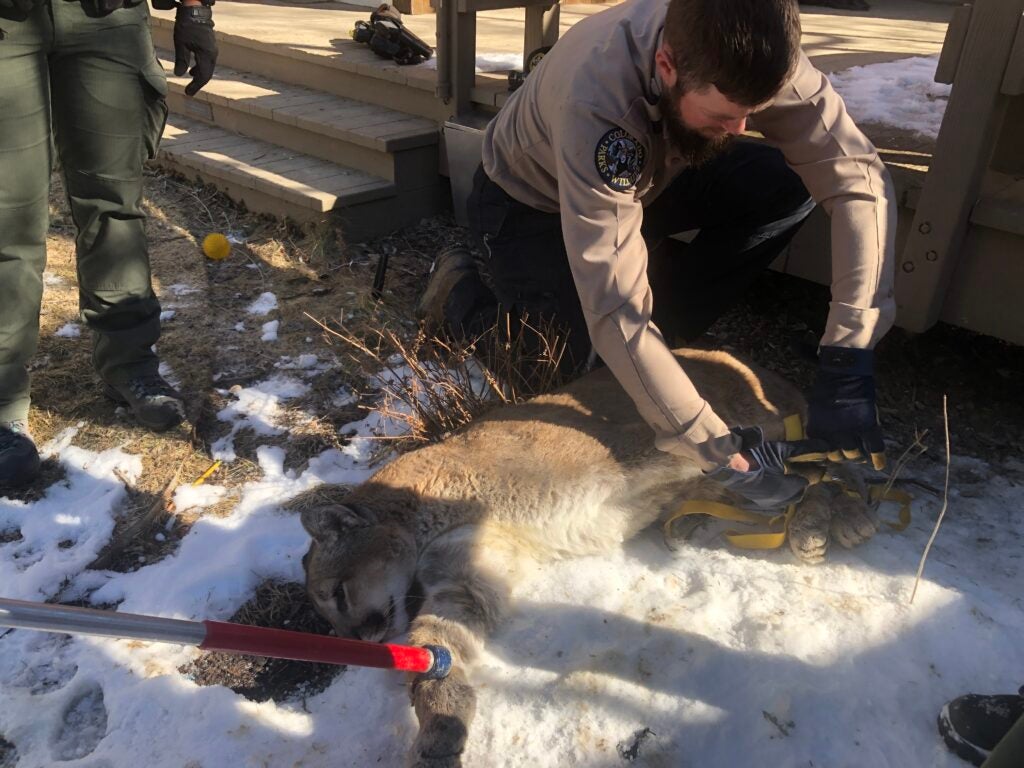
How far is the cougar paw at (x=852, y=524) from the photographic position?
10.8ft

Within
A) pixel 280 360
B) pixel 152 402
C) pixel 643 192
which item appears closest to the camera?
pixel 643 192

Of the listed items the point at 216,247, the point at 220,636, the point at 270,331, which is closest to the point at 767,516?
the point at 220,636

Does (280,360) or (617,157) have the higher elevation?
(617,157)

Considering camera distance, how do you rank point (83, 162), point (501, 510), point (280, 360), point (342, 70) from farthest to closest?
1. point (342, 70)
2. point (280, 360)
3. point (83, 162)
4. point (501, 510)

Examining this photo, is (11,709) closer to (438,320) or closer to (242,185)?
(438,320)

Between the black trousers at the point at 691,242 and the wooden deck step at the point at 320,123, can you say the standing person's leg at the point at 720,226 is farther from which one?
the wooden deck step at the point at 320,123

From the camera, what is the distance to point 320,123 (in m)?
6.43

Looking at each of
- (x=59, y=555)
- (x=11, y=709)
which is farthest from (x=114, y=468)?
(x=11, y=709)

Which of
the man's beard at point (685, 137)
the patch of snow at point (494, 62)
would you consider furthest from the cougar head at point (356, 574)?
the patch of snow at point (494, 62)

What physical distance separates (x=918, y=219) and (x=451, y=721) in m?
2.75

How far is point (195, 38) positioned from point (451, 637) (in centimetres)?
327

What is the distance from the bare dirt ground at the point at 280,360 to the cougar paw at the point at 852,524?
2.60 feet

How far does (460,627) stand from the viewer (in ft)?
10.3

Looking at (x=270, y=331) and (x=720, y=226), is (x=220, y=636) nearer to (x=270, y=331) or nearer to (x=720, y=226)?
(x=720, y=226)
